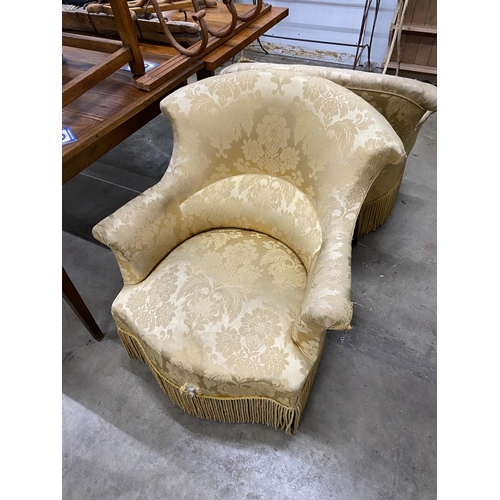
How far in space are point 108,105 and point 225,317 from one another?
0.85 m

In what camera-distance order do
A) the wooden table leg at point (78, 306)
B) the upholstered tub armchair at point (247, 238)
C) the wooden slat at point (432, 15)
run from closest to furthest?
the upholstered tub armchair at point (247, 238) → the wooden table leg at point (78, 306) → the wooden slat at point (432, 15)

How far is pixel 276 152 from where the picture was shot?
106 cm

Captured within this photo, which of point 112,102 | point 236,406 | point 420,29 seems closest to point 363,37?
point 420,29

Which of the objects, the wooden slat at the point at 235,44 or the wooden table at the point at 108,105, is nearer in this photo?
the wooden table at the point at 108,105

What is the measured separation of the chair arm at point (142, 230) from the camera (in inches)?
40.5

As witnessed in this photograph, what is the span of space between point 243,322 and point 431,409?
0.78 metres

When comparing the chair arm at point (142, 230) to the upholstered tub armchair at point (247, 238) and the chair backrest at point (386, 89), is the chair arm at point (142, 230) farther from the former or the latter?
the chair backrest at point (386, 89)

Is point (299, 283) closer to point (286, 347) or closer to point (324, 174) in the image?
point (286, 347)

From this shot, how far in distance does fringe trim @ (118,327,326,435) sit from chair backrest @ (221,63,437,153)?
97 centimetres

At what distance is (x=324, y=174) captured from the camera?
0.99m

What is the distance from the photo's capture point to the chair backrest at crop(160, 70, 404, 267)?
94cm

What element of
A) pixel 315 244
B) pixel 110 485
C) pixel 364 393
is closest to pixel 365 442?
pixel 364 393

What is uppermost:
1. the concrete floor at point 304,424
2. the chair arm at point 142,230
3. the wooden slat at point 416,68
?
the wooden slat at point 416,68

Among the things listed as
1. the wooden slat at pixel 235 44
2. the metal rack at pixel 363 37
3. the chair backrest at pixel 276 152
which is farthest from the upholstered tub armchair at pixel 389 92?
the metal rack at pixel 363 37
